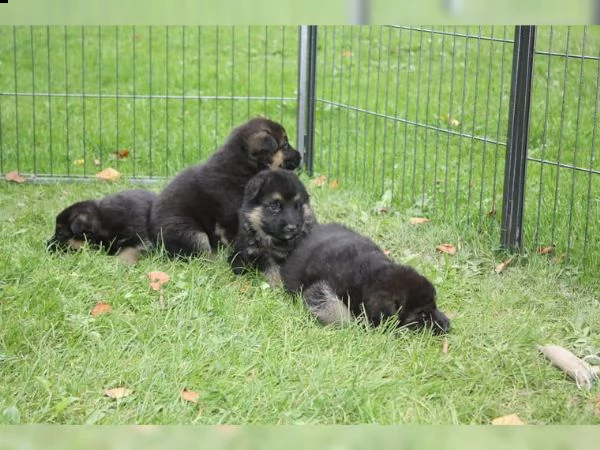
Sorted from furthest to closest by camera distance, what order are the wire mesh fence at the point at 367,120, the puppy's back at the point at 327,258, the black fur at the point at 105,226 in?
the wire mesh fence at the point at 367,120 → the black fur at the point at 105,226 → the puppy's back at the point at 327,258

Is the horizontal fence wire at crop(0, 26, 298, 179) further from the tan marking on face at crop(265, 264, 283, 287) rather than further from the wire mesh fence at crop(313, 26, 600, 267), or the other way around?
the tan marking on face at crop(265, 264, 283, 287)

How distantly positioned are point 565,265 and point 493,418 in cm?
243

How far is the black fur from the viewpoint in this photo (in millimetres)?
5559

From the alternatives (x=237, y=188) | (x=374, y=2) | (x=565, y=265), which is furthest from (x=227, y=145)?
(x=374, y=2)

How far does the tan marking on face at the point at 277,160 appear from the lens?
225 inches

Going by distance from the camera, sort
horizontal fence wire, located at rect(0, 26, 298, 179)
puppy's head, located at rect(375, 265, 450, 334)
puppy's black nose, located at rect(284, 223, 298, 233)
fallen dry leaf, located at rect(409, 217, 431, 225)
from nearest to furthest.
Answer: puppy's head, located at rect(375, 265, 450, 334)
puppy's black nose, located at rect(284, 223, 298, 233)
fallen dry leaf, located at rect(409, 217, 431, 225)
horizontal fence wire, located at rect(0, 26, 298, 179)

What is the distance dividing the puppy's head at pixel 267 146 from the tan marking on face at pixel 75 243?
1.32 meters

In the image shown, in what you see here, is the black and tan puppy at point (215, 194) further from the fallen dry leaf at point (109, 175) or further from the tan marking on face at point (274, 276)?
the fallen dry leaf at point (109, 175)

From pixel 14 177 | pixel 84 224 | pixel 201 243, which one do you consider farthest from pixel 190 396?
pixel 14 177

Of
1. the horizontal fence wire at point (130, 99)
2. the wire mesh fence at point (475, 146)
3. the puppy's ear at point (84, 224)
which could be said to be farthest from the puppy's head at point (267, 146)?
the wire mesh fence at point (475, 146)

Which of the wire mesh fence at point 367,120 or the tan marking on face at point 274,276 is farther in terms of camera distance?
the wire mesh fence at point 367,120

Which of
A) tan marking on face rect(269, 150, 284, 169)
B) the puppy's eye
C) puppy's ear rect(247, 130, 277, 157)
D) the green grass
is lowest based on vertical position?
the green grass

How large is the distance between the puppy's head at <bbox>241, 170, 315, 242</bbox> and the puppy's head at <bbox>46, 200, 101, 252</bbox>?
1.21m

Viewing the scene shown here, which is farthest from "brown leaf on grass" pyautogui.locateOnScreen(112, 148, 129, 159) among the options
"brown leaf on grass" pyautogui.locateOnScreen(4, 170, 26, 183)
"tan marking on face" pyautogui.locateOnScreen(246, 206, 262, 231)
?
"tan marking on face" pyautogui.locateOnScreen(246, 206, 262, 231)
